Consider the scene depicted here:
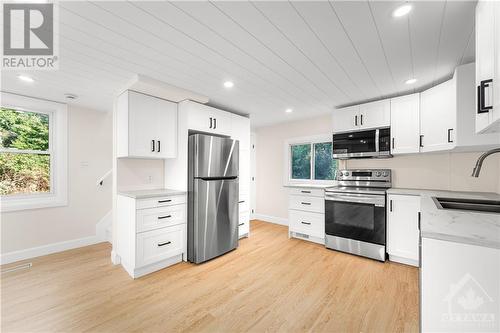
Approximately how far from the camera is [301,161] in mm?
4508

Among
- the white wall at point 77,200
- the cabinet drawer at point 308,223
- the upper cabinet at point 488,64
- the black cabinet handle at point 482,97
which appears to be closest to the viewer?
the upper cabinet at point 488,64

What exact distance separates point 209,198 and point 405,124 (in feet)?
9.49

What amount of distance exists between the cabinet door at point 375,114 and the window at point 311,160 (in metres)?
0.92

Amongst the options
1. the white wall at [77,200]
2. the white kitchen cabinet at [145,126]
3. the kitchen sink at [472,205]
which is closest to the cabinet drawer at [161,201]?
the white kitchen cabinet at [145,126]

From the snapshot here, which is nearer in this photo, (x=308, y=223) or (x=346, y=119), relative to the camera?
(x=346, y=119)

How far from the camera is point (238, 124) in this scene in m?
3.62

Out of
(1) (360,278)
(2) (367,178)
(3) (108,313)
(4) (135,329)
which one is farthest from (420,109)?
(3) (108,313)

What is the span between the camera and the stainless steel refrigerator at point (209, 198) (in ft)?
9.05

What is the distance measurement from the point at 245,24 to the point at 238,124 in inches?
84.8

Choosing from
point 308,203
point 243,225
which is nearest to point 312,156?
point 308,203

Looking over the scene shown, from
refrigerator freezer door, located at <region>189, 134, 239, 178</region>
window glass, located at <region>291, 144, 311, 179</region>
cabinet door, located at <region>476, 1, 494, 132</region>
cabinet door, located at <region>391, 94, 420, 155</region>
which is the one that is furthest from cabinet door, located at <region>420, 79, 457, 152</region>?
refrigerator freezer door, located at <region>189, 134, 239, 178</region>

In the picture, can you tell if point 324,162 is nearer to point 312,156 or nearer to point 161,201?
point 312,156

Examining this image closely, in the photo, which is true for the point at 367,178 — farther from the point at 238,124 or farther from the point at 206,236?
the point at 206,236

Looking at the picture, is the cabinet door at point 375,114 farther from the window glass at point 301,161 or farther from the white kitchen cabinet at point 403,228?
the window glass at point 301,161
